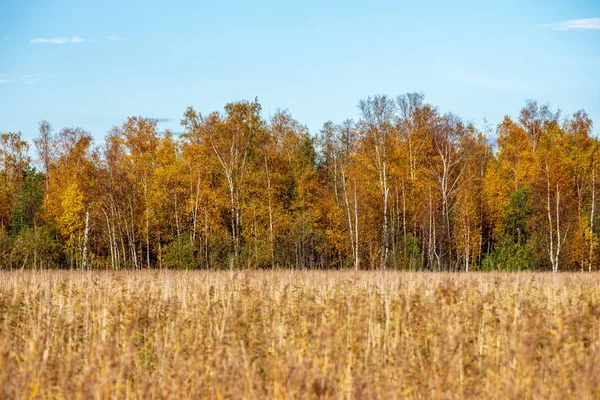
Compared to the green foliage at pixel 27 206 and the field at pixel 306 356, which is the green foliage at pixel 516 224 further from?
the field at pixel 306 356

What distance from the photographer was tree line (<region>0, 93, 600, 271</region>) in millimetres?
35594

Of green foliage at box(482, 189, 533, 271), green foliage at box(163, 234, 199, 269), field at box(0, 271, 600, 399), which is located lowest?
Answer: field at box(0, 271, 600, 399)

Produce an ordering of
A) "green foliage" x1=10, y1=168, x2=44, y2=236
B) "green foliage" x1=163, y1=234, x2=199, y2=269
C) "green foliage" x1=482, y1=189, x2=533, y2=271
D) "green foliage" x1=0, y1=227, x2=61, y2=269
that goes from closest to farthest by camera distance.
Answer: "green foliage" x1=163, y1=234, x2=199, y2=269 → "green foliage" x1=0, y1=227, x2=61, y2=269 → "green foliage" x1=482, y1=189, x2=533, y2=271 → "green foliage" x1=10, y1=168, x2=44, y2=236

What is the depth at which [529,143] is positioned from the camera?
1761 inches

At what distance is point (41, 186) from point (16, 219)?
3.89 metres

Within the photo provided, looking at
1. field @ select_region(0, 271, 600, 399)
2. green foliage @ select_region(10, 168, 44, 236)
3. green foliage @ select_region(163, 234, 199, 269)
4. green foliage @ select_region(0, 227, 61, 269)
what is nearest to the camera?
field @ select_region(0, 271, 600, 399)

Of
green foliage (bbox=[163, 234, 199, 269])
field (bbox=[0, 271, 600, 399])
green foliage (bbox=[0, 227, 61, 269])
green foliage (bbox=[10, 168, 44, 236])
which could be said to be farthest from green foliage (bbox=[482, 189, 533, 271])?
field (bbox=[0, 271, 600, 399])

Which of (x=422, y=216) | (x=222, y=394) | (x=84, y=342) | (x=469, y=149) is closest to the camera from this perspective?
(x=222, y=394)

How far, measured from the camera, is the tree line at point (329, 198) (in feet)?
117

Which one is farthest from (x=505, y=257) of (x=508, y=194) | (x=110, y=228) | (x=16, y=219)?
(x=16, y=219)

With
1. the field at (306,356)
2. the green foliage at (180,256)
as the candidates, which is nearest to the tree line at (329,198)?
the green foliage at (180,256)

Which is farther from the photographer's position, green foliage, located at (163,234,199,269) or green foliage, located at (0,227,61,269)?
green foliage, located at (0,227,61,269)

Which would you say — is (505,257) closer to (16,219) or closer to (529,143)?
(529,143)

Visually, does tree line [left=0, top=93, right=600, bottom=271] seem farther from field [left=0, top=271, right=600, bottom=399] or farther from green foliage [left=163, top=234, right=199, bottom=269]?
field [left=0, top=271, right=600, bottom=399]
